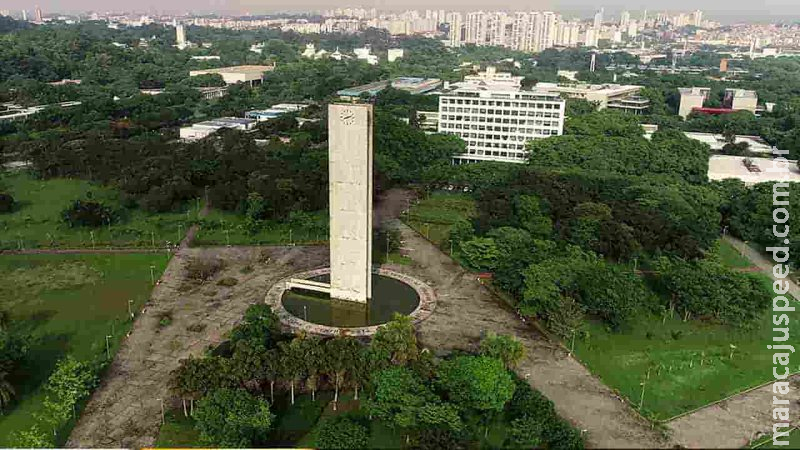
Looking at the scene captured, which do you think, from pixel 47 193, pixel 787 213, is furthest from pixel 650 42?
pixel 47 193

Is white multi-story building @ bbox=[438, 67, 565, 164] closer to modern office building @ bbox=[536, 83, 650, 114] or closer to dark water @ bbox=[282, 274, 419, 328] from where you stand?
dark water @ bbox=[282, 274, 419, 328]

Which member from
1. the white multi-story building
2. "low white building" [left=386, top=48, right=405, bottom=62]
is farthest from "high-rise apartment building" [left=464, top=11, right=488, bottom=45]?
the white multi-story building

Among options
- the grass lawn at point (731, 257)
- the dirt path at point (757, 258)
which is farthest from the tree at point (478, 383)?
the grass lawn at point (731, 257)

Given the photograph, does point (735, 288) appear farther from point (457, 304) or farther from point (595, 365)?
point (457, 304)

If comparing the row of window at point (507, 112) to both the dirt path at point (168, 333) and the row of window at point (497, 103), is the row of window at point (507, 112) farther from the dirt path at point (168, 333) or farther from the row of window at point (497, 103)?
the dirt path at point (168, 333)

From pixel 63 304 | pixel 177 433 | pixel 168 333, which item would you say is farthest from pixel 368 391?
pixel 63 304
